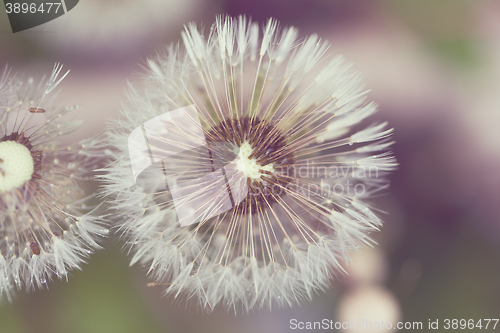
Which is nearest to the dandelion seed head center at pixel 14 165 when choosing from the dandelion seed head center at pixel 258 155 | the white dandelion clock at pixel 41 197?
the white dandelion clock at pixel 41 197

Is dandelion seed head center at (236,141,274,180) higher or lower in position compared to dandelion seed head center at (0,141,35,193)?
lower

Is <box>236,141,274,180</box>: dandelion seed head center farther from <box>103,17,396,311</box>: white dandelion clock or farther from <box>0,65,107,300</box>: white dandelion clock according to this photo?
<box>0,65,107,300</box>: white dandelion clock

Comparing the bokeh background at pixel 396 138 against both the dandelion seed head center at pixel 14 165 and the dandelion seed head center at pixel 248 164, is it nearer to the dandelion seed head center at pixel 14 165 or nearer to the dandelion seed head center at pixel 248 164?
the dandelion seed head center at pixel 14 165

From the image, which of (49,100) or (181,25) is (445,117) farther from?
(49,100)

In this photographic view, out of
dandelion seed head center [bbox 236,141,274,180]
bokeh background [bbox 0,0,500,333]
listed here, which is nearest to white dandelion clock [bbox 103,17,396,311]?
dandelion seed head center [bbox 236,141,274,180]

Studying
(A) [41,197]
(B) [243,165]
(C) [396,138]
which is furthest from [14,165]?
(C) [396,138]

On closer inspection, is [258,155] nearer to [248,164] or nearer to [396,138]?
[248,164]
